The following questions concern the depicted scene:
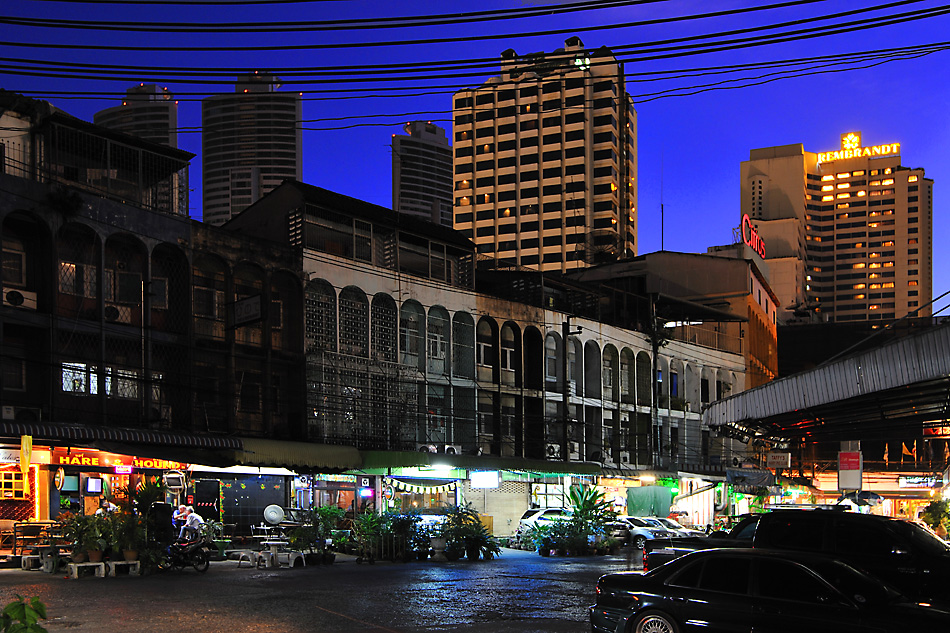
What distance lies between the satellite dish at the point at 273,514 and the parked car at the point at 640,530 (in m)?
12.4

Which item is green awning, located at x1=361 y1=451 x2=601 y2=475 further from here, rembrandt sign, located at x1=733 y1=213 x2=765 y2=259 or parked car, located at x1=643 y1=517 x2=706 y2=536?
rembrandt sign, located at x1=733 y1=213 x2=765 y2=259

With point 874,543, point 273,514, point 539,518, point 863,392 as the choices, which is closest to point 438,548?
point 273,514

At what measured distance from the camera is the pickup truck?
14719mm

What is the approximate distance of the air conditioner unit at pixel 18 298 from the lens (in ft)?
101

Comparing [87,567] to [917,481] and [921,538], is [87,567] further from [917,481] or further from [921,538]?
[917,481]

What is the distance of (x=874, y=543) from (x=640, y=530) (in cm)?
2330

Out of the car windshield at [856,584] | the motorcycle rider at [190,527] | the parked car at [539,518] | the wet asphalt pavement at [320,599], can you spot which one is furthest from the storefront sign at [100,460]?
the car windshield at [856,584]

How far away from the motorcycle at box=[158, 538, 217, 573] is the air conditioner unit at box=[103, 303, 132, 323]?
1130 centimetres

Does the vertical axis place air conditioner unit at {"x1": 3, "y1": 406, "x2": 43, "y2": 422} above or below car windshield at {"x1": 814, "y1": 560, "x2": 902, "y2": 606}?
above

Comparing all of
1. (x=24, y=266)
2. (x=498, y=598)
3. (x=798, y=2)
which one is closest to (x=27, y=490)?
(x=24, y=266)

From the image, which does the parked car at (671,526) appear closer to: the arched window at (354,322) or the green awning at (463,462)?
the green awning at (463,462)

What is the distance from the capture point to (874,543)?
15484mm

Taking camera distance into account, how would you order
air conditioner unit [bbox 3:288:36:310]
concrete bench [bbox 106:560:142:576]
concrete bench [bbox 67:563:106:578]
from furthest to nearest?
air conditioner unit [bbox 3:288:36:310] → concrete bench [bbox 106:560:142:576] → concrete bench [bbox 67:563:106:578]

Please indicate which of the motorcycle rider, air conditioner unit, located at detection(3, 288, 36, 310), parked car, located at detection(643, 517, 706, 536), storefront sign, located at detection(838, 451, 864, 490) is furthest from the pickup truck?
air conditioner unit, located at detection(3, 288, 36, 310)
